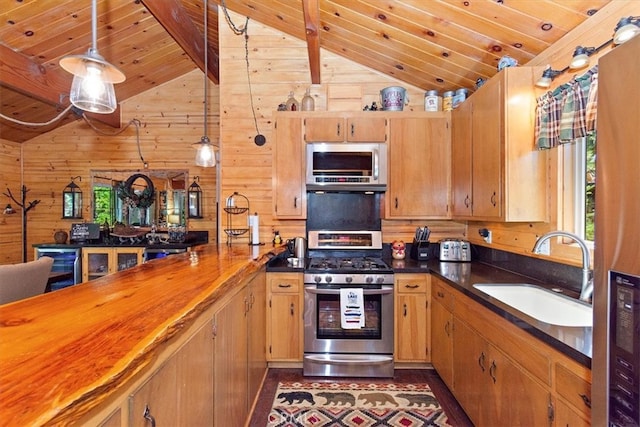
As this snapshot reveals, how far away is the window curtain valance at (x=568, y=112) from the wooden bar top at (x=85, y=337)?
196 centimetres

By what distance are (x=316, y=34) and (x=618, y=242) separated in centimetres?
218

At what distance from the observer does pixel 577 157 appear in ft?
6.52

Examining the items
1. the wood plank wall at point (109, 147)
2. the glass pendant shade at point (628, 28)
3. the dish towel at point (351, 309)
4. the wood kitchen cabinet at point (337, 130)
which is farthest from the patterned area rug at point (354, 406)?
the wood plank wall at point (109, 147)

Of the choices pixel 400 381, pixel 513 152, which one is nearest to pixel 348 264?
pixel 400 381

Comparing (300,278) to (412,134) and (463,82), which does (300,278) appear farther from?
(463,82)

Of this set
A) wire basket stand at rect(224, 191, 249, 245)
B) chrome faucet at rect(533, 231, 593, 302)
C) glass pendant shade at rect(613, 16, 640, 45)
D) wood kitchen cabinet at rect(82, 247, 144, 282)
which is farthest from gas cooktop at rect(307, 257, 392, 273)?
wood kitchen cabinet at rect(82, 247, 144, 282)

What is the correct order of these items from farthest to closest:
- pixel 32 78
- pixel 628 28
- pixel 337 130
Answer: pixel 32 78 < pixel 337 130 < pixel 628 28

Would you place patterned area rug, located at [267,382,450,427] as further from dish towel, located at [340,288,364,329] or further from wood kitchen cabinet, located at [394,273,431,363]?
dish towel, located at [340,288,364,329]

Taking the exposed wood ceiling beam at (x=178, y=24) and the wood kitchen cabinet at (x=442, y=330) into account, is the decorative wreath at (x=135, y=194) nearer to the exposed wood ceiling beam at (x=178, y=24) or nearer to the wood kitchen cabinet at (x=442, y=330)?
the exposed wood ceiling beam at (x=178, y=24)

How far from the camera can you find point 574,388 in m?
1.15

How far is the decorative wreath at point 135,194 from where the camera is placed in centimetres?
504

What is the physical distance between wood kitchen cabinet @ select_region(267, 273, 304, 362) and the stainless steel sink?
1417 millimetres

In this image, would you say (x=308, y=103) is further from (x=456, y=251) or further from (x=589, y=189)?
(x=589, y=189)

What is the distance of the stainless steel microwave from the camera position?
298 cm
